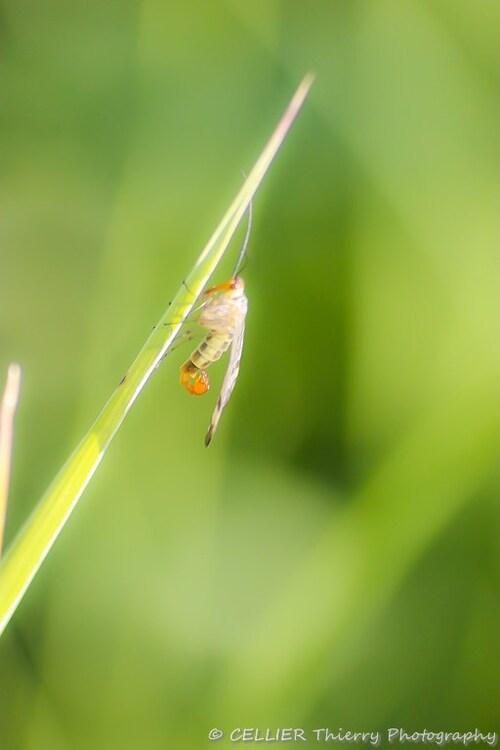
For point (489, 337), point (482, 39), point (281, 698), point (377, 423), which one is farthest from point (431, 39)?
point (281, 698)

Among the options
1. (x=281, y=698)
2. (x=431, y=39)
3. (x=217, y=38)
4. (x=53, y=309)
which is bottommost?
(x=281, y=698)

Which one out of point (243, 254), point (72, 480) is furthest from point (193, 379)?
point (72, 480)

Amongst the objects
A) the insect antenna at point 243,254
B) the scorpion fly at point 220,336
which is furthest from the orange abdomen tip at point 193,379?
the insect antenna at point 243,254

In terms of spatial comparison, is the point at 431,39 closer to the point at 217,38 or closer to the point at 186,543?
the point at 217,38

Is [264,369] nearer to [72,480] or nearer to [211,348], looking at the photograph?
[211,348]

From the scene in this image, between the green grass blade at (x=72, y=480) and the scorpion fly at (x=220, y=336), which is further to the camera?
the scorpion fly at (x=220, y=336)

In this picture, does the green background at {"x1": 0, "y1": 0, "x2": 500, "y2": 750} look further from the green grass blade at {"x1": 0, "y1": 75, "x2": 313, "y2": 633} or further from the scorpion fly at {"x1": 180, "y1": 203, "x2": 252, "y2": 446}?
the green grass blade at {"x1": 0, "y1": 75, "x2": 313, "y2": 633}

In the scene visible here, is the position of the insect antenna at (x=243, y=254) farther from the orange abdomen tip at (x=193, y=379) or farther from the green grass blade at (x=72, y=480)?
the green grass blade at (x=72, y=480)

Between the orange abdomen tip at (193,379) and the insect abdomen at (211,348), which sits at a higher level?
the insect abdomen at (211,348)
